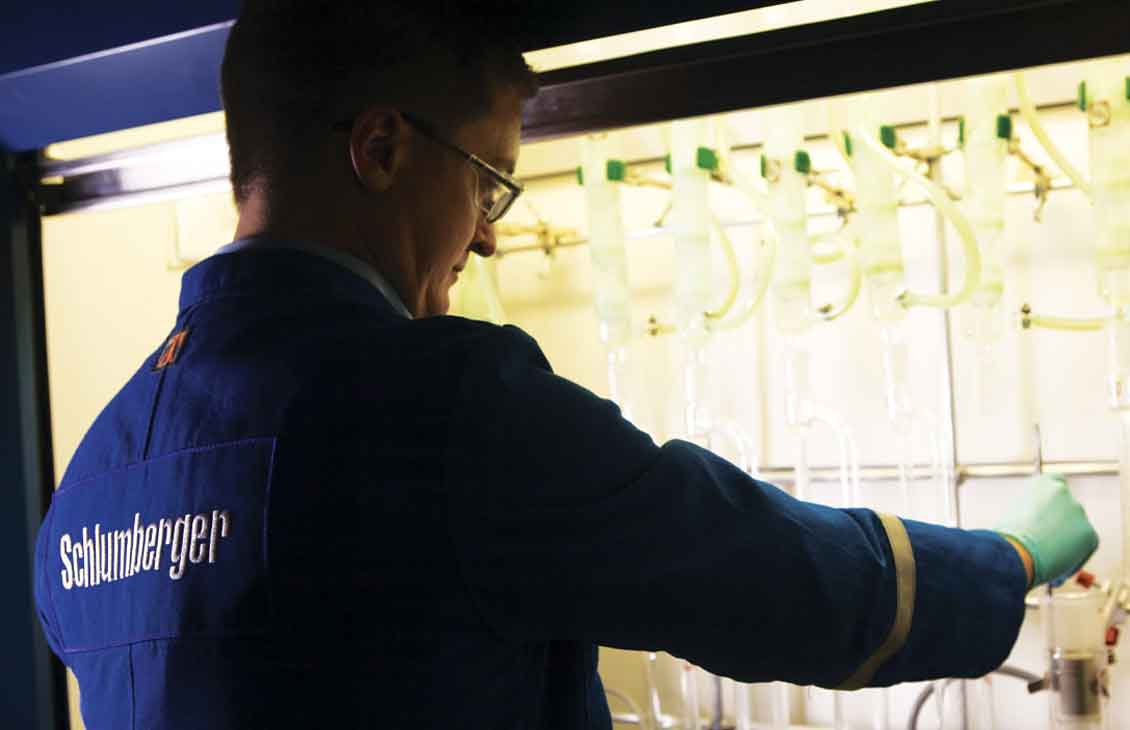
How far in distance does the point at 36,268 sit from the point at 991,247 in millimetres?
1341

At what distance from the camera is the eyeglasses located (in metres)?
0.98

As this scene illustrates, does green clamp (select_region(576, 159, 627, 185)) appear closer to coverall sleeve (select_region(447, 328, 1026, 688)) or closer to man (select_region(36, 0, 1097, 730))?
man (select_region(36, 0, 1097, 730))

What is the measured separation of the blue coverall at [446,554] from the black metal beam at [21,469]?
2.40ft

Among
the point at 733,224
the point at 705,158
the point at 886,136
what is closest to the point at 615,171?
the point at 705,158

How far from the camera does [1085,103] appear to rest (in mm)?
1549

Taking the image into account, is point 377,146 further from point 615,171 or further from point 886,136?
point 886,136

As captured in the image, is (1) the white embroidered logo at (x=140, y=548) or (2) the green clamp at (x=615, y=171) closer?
(1) the white embroidered logo at (x=140, y=548)

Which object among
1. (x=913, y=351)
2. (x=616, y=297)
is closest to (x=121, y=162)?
(x=616, y=297)

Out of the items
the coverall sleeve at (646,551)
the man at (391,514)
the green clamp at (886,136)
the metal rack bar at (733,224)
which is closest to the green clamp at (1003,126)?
the green clamp at (886,136)

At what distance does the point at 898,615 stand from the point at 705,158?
1.07m

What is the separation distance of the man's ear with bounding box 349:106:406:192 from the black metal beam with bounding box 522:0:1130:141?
34 centimetres

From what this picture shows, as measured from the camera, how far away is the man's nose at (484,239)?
1106mm

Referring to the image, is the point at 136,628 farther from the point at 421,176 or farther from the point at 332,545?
the point at 421,176

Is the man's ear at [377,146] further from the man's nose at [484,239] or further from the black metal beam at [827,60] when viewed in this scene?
the black metal beam at [827,60]
